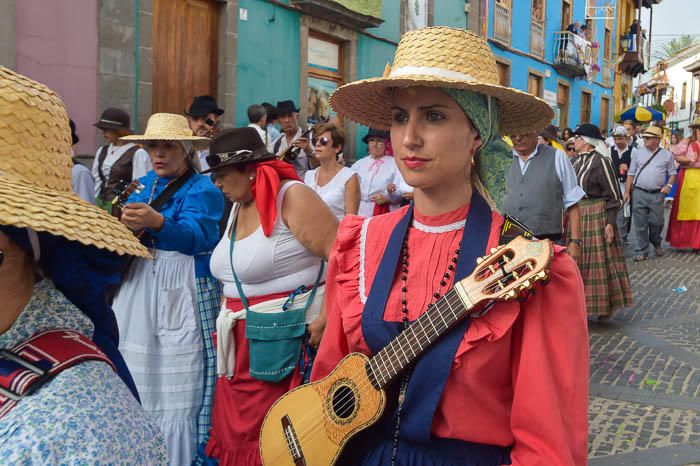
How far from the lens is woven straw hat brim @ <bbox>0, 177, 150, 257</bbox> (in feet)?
4.40

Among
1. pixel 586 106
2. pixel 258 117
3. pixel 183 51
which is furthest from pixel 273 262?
pixel 586 106

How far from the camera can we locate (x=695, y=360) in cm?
615

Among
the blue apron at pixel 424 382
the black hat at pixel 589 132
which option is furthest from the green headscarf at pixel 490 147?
the black hat at pixel 589 132

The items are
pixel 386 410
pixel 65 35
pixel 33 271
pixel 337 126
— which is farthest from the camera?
pixel 65 35

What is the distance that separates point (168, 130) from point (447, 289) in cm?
297

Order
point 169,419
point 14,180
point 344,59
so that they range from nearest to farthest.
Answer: point 14,180
point 169,419
point 344,59

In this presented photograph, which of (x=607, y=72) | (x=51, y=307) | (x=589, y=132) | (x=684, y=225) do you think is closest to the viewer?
(x=51, y=307)

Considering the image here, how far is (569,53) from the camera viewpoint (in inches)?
1085

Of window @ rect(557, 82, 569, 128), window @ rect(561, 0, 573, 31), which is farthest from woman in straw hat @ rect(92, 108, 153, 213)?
window @ rect(561, 0, 573, 31)

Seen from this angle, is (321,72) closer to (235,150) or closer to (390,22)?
(390,22)

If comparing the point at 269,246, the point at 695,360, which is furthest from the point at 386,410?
the point at 695,360

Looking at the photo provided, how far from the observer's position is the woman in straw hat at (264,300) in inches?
131

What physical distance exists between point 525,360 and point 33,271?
3.84 ft

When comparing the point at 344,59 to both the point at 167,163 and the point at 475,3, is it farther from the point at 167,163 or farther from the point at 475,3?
the point at 167,163
